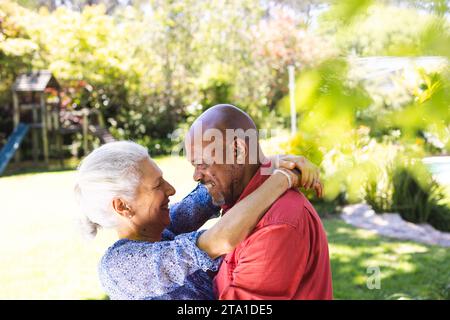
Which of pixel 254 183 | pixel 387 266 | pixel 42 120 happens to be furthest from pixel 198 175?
pixel 42 120

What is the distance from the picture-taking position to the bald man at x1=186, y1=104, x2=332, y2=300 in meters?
1.30

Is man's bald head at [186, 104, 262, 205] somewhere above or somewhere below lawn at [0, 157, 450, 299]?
above

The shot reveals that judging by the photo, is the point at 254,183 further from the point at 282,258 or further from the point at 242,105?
the point at 242,105

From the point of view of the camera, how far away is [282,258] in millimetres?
1302

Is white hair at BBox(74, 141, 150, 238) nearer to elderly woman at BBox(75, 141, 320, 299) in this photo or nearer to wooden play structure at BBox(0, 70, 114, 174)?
elderly woman at BBox(75, 141, 320, 299)

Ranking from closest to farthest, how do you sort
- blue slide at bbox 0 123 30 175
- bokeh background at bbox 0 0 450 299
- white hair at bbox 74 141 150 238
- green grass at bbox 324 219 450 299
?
bokeh background at bbox 0 0 450 299 → white hair at bbox 74 141 150 238 → green grass at bbox 324 219 450 299 → blue slide at bbox 0 123 30 175

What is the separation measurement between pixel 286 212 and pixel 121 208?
20.3 inches

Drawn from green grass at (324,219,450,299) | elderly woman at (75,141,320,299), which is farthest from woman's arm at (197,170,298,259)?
green grass at (324,219,450,299)

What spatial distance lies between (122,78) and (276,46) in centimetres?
426

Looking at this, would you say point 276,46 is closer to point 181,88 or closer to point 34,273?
point 181,88

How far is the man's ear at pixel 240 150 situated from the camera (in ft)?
4.74

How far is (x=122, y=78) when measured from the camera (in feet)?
48.4

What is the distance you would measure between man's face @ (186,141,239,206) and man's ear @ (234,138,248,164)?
0.08 feet

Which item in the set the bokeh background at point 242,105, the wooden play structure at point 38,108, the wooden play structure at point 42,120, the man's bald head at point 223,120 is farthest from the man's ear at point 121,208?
the wooden play structure at point 38,108
